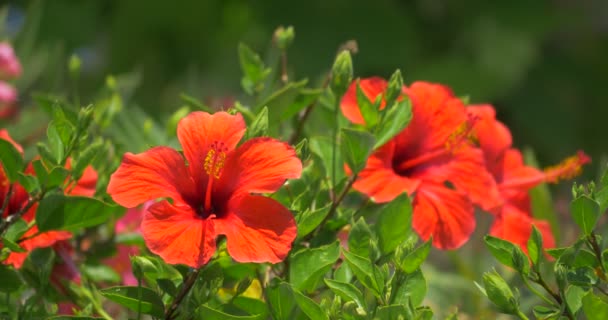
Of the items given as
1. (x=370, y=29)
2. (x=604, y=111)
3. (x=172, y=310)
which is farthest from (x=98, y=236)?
(x=604, y=111)

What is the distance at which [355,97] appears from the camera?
744 millimetres

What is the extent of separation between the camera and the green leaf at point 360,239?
0.61 metres

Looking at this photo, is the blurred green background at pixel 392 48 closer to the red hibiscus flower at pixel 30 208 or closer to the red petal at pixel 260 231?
the red hibiscus flower at pixel 30 208

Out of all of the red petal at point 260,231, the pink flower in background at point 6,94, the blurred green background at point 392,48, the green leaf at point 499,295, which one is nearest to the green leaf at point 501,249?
the green leaf at point 499,295

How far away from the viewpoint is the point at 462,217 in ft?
2.34

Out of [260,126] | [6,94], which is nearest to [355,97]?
[260,126]

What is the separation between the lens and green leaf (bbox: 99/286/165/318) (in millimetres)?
570

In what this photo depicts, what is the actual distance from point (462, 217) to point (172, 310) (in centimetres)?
24

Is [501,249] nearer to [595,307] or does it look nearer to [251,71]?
[595,307]

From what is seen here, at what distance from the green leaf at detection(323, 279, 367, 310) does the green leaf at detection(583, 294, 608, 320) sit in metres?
Answer: 0.12

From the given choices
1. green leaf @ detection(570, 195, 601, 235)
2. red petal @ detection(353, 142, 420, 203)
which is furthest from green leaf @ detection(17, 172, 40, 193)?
green leaf @ detection(570, 195, 601, 235)

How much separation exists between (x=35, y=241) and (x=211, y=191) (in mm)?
123

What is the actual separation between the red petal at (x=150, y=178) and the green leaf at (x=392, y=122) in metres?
0.13

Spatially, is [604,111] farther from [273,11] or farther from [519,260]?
[519,260]
